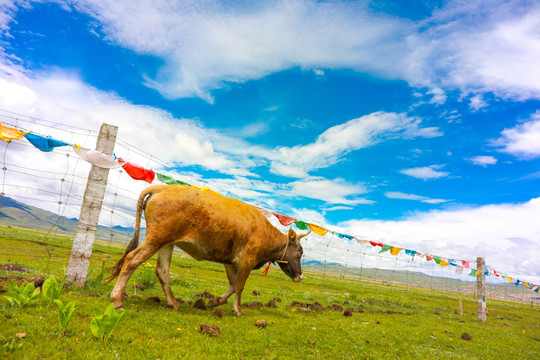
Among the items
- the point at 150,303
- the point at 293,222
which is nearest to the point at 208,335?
the point at 150,303

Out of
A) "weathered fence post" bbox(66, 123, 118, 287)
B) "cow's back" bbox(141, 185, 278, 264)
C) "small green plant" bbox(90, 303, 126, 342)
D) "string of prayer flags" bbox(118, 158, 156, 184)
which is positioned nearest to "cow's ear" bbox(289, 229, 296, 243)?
"cow's back" bbox(141, 185, 278, 264)

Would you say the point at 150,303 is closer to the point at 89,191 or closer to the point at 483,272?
the point at 89,191

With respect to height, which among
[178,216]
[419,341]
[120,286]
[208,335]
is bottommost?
[419,341]

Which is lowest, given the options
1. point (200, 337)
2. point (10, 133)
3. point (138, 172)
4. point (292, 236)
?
point (200, 337)

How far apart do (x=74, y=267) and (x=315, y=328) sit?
7730mm

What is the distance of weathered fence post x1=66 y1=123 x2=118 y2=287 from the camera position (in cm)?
916

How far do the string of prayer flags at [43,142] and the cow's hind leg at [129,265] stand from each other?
4.52m

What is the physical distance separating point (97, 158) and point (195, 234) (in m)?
4.35

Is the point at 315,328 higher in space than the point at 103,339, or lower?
lower

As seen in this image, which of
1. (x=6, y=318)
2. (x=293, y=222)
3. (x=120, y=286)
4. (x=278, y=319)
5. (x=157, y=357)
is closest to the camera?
(x=157, y=357)

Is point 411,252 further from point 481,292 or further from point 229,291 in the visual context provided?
point 229,291

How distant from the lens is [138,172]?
1080cm

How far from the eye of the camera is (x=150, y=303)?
8.73m

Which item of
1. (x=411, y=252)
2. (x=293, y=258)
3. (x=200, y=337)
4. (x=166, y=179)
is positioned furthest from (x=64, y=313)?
(x=411, y=252)
